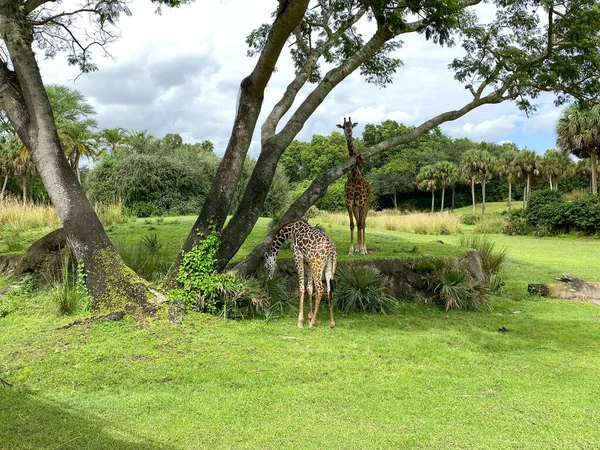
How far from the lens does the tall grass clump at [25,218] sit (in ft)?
47.2

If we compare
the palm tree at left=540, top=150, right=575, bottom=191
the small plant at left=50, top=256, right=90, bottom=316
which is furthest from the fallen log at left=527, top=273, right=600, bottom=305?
the palm tree at left=540, top=150, right=575, bottom=191

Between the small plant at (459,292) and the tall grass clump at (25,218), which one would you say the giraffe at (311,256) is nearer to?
the small plant at (459,292)

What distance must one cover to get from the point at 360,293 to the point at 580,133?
2858 centimetres

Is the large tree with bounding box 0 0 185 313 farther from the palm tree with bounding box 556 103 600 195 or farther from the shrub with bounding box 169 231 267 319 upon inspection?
the palm tree with bounding box 556 103 600 195

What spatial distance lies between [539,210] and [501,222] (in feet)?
9.39

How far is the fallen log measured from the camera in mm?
10094

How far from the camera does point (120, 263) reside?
6.95 m

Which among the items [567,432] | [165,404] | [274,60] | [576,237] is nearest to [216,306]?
[165,404]

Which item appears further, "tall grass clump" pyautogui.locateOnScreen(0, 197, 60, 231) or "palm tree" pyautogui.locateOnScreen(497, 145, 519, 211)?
"palm tree" pyautogui.locateOnScreen(497, 145, 519, 211)

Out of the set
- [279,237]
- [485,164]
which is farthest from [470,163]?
[279,237]

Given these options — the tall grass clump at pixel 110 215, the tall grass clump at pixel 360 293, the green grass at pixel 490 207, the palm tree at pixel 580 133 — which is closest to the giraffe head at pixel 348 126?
the tall grass clump at pixel 360 293

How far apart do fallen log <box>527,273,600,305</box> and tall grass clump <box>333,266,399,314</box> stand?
13.4ft

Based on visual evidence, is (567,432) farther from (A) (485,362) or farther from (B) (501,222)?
(B) (501,222)

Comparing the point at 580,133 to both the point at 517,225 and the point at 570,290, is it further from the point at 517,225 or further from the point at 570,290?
the point at 570,290
